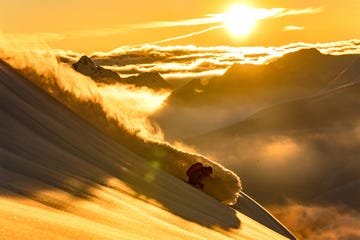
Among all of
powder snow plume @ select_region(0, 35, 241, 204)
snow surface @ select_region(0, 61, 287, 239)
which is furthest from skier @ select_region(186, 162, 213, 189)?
snow surface @ select_region(0, 61, 287, 239)

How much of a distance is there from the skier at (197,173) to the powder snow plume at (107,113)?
219mm

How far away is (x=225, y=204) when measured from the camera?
42.7 ft

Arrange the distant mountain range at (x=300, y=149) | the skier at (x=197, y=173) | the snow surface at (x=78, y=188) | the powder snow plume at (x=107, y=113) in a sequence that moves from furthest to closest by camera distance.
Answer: the distant mountain range at (x=300, y=149) < the skier at (x=197, y=173) < the powder snow plume at (x=107, y=113) < the snow surface at (x=78, y=188)

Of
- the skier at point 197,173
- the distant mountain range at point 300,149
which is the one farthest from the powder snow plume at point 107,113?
the distant mountain range at point 300,149

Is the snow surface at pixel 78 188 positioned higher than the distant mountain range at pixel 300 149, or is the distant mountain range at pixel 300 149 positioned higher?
the distant mountain range at pixel 300 149

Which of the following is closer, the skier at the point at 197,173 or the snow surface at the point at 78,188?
the snow surface at the point at 78,188

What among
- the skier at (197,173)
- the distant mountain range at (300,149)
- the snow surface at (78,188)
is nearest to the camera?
the snow surface at (78,188)

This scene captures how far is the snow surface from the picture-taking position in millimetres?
4893

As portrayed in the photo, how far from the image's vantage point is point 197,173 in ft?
43.6

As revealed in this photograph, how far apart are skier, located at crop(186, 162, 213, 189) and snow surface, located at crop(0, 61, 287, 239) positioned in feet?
3.90

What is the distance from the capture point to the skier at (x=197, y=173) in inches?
509

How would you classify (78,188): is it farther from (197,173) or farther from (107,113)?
(197,173)

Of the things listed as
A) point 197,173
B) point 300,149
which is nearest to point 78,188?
point 197,173

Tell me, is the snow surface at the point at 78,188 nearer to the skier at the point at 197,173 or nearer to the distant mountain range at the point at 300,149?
the skier at the point at 197,173
